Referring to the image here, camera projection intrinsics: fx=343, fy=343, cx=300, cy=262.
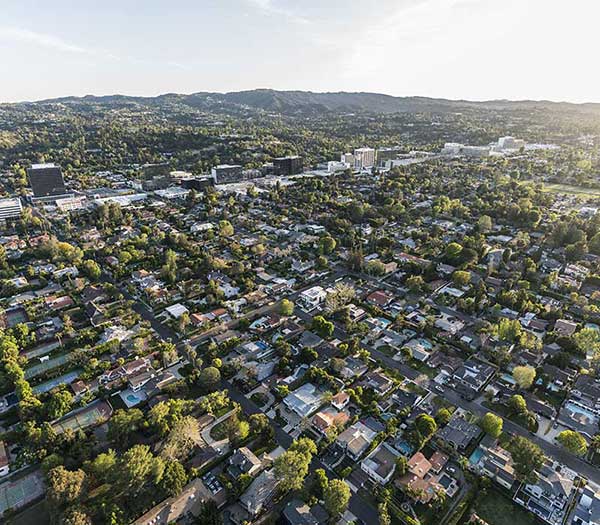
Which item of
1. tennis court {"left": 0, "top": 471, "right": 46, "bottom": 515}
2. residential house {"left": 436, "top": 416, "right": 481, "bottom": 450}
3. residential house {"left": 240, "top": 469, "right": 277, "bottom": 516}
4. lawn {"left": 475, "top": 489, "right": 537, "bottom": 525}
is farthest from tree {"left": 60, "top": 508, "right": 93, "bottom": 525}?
residential house {"left": 436, "top": 416, "right": 481, "bottom": 450}

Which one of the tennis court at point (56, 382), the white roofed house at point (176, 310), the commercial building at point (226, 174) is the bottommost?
the tennis court at point (56, 382)

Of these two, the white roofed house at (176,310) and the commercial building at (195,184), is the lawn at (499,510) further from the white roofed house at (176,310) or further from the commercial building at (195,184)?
the commercial building at (195,184)

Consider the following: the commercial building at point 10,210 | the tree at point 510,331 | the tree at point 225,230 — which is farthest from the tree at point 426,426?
the commercial building at point 10,210

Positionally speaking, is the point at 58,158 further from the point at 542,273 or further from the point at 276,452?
the point at 542,273

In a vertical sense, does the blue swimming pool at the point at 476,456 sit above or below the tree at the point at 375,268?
below

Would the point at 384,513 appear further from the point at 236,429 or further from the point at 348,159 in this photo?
the point at 348,159

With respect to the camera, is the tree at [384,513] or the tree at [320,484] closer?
the tree at [384,513]
